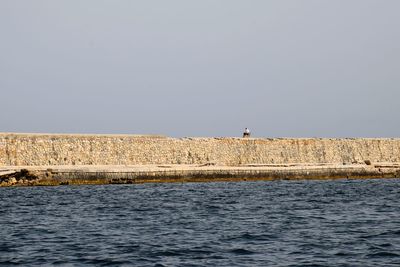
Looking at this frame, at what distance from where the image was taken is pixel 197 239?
61.7 feet

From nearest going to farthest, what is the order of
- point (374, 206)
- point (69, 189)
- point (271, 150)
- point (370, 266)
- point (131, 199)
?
point (370, 266) → point (374, 206) → point (131, 199) → point (69, 189) → point (271, 150)

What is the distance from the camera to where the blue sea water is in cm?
1605

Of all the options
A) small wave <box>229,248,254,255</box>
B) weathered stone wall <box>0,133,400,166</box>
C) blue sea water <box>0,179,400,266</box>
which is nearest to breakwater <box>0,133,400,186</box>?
weathered stone wall <box>0,133,400,166</box>

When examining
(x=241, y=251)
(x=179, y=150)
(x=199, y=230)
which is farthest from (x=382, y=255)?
(x=179, y=150)

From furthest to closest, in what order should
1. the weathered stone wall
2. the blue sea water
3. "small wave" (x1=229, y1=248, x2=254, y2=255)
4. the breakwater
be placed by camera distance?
1. the weathered stone wall
2. the breakwater
3. "small wave" (x1=229, y1=248, x2=254, y2=255)
4. the blue sea water

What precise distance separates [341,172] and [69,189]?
21565 mm

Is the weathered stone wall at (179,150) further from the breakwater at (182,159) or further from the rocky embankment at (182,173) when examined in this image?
the rocky embankment at (182,173)

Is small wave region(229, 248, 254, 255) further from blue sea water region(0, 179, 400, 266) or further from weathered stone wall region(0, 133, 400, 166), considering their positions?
weathered stone wall region(0, 133, 400, 166)

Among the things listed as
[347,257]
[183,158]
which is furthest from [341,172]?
[347,257]

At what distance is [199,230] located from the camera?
20.7 metres

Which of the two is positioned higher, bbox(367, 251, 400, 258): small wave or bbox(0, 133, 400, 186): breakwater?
bbox(0, 133, 400, 186): breakwater

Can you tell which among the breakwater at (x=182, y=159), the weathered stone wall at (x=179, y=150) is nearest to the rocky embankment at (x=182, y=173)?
the breakwater at (x=182, y=159)

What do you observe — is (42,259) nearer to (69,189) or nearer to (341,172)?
(69,189)

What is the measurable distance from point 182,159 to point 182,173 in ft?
18.4
